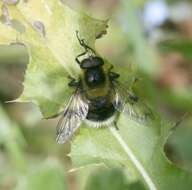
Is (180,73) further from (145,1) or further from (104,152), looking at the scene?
(104,152)

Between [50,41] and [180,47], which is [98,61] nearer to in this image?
[50,41]

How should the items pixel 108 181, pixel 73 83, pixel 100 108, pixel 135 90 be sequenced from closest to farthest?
pixel 73 83 → pixel 100 108 → pixel 108 181 → pixel 135 90

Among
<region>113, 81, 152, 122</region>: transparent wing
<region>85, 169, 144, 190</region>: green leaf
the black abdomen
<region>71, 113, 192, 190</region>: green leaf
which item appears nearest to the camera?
<region>71, 113, 192, 190</region>: green leaf

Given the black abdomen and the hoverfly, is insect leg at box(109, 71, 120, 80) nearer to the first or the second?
the hoverfly

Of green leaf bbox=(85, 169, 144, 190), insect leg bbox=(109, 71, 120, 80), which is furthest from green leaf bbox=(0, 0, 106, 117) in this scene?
green leaf bbox=(85, 169, 144, 190)

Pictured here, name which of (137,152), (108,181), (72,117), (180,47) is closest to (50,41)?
(72,117)

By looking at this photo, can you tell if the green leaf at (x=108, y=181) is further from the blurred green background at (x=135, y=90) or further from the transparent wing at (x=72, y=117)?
the transparent wing at (x=72, y=117)

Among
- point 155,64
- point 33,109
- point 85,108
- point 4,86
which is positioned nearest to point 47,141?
point 33,109
